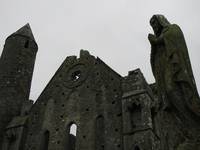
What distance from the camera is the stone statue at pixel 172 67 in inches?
208

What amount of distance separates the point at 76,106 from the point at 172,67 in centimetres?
1090

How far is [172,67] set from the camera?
5.61m

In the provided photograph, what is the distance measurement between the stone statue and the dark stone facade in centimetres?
543

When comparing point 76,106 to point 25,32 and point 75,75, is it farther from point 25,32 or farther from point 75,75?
point 25,32

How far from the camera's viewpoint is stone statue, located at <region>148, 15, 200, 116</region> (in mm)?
5278

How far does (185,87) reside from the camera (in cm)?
534

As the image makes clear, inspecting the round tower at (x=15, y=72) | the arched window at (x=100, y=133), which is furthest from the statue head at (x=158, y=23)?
the round tower at (x=15, y=72)

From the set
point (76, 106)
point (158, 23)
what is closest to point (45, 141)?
point (76, 106)

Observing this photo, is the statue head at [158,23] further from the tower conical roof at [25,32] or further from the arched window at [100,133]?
the tower conical roof at [25,32]

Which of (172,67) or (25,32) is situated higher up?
(25,32)

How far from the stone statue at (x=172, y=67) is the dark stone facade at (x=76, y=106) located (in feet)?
17.8

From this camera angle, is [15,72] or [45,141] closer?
[45,141]

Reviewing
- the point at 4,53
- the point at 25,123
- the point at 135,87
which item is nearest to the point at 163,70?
the point at 135,87

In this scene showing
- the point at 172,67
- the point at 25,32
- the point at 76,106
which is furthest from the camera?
the point at 25,32
